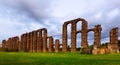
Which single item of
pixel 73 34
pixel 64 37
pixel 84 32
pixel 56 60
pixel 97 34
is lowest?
pixel 56 60

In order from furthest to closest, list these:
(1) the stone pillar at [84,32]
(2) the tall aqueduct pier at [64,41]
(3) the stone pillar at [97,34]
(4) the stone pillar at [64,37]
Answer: (4) the stone pillar at [64,37] → (1) the stone pillar at [84,32] → (3) the stone pillar at [97,34] → (2) the tall aqueduct pier at [64,41]

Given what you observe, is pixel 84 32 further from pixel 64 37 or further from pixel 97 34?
pixel 64 37

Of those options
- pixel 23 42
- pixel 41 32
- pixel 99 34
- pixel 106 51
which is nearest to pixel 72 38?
pixel 99 34

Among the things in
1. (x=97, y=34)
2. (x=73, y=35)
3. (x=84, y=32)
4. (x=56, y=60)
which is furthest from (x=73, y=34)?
(x=56, y=60)

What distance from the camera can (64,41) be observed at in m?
46.8

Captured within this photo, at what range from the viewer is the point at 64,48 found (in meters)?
46.3

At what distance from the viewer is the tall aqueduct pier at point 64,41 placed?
2902 centimetres

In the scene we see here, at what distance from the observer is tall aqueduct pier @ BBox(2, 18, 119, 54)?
29016 mm

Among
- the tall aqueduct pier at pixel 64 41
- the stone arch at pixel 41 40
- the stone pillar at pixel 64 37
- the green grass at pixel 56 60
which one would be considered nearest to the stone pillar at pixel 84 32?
the tall aqueduct pier at pixel 64 41

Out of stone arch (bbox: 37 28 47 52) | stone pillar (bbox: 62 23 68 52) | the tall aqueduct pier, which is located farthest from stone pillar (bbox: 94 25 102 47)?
stone arch (bbox: 37 28 47 52)

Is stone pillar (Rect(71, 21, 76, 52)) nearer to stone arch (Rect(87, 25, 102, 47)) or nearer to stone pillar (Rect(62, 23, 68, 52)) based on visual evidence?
stone pillar (Rect(62, 23, 68, 52))

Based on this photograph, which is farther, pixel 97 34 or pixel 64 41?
pixel 64 41

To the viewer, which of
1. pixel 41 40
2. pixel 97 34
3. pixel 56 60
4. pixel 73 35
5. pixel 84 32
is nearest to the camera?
pixel 56 60

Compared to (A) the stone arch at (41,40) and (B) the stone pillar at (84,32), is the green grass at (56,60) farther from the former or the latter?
(A) the stone arch at (41,40)
